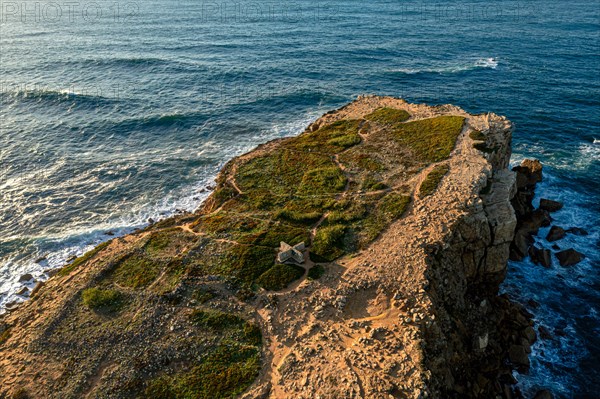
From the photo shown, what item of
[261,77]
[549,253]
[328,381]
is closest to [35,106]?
[261,77]

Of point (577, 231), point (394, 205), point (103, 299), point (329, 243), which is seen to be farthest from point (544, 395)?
point (103, 299)

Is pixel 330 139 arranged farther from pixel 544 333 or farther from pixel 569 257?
pixel 544 333

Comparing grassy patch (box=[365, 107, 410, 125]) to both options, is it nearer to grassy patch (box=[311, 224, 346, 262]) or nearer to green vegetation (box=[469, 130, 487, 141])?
green vegetation (box=[469, 130, 487, 141])

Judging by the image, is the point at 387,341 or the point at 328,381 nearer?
the point at 328,381

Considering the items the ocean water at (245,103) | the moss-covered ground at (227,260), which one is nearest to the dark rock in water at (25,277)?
the ocean water at (245,103)

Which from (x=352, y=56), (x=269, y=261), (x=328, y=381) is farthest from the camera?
(x=352, y=56)

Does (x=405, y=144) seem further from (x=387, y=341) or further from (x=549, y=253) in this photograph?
(x=387, y=341)

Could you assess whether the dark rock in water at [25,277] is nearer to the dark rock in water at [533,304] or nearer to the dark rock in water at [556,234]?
the dark rock in water at [533,304]

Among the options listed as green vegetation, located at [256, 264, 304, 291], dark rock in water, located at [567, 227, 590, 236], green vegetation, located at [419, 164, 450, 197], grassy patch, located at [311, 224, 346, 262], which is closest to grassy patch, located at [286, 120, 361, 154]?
green vegetation, located at [419, 164, 450, 197]
